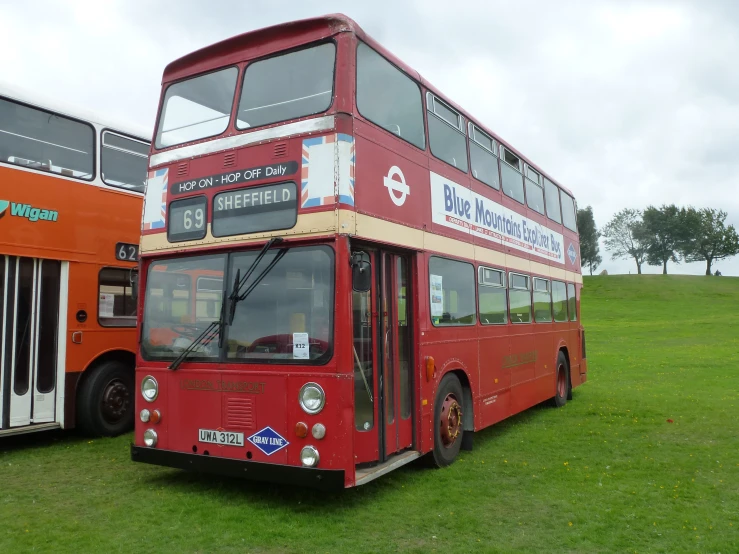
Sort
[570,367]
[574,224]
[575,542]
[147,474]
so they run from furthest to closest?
[574,224] → [570,367] → [147,474] → [575,542]

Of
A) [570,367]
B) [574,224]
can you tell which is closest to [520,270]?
[570,367]

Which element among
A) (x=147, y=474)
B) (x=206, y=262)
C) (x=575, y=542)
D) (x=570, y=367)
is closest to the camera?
(x=575, y=542)

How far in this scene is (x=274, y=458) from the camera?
5.86 metres

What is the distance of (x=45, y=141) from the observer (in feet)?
28.8

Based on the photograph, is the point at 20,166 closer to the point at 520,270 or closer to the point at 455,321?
the point at 455,321

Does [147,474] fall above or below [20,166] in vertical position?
below

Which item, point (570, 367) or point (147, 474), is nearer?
point (147, 474)

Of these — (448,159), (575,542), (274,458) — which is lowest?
(575,542)

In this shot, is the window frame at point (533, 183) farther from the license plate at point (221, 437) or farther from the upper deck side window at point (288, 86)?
the license plate at point (221, 437)

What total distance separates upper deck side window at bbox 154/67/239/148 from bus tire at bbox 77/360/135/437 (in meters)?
3.81

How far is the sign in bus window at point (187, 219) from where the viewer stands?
21.6 ft

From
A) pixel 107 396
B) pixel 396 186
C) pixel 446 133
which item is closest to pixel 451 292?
pixel 396 186

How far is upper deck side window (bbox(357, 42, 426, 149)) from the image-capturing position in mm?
6504

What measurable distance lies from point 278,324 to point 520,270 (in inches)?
229
